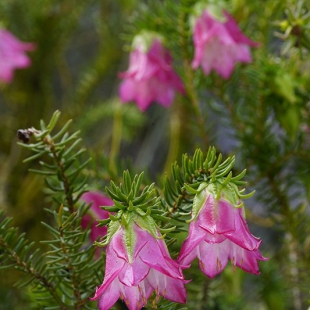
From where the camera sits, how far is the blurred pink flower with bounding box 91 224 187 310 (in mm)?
340

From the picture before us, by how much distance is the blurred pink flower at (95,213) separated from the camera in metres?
0.50

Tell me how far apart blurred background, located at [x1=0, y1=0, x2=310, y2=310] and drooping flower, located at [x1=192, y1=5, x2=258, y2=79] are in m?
0.02

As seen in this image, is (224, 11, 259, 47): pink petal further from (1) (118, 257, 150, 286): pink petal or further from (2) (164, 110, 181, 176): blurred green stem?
(2) (164, 110, 181, 176): blurred green stem

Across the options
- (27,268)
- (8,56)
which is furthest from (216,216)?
(8,56)

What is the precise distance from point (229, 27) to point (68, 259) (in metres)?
0.32

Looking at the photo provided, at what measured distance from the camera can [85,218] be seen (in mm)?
A: 516

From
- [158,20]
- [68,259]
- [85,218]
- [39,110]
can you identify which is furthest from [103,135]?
[68,259]

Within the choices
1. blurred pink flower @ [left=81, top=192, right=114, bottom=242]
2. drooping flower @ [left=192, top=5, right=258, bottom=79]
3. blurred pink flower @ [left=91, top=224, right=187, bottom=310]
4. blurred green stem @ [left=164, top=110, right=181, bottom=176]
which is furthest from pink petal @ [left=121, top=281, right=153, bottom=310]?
blurred green stem @ [left=164, top=110, right=181, bottom=176]

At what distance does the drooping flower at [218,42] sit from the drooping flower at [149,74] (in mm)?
65

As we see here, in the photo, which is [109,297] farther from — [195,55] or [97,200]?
[195,55]

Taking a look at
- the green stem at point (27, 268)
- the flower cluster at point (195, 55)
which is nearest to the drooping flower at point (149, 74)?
the flower cluster at point (195, 55)

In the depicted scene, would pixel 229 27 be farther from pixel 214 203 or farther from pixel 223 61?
pixel 214 203

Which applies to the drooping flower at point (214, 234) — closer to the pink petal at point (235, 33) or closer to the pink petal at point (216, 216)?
the pink petal at point (216, 216)

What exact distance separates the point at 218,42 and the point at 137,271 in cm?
35
